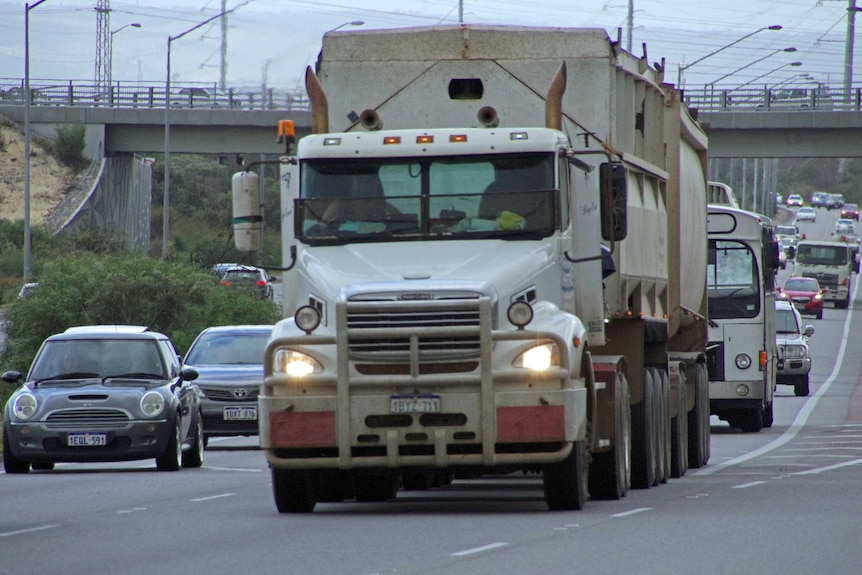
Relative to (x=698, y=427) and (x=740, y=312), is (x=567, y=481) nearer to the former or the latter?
(x=698, y=427)

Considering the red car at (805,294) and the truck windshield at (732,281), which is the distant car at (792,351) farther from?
the red car at (805,294)

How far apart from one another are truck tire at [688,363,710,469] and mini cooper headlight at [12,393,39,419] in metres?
7.54

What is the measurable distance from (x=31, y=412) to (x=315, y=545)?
29.5ft

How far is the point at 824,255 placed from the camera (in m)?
86.5

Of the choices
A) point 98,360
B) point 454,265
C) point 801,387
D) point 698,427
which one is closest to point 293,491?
point 454,265

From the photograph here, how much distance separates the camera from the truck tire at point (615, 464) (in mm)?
16203

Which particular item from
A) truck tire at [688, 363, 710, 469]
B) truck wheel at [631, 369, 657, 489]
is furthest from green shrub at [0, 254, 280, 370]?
truck wheel at [631, 369, 657, 489]

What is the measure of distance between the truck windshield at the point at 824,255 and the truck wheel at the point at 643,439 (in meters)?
69.2

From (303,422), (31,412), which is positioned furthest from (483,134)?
(31,412)

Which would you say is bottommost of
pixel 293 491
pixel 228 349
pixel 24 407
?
pixel 293 491

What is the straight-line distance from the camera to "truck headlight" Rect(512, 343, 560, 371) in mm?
13734

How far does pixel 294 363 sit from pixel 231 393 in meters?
12.0

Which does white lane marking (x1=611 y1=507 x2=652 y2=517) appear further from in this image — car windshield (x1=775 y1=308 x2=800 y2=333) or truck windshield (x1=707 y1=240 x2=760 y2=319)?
car windshield (x1=775 y1=308 x2=800 y2=333)

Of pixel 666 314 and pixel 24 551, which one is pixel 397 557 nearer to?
pixel 24 551
